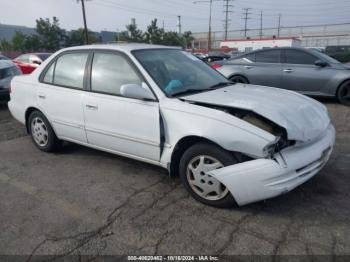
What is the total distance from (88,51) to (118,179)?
1722 millimetres

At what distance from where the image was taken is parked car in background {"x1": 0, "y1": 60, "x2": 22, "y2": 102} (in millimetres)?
7980

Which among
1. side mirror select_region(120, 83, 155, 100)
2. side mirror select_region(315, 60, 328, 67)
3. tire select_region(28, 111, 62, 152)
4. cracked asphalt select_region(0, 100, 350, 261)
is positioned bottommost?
cracked asphalt select_region(0, 100, 350, 261)

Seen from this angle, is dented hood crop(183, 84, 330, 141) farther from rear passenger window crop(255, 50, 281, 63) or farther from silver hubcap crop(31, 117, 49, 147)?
rear passenger window crop(255, 50, 281, 63)

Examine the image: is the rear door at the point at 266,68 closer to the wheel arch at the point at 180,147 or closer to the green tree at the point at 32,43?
the wheel arch at the point at 180,147

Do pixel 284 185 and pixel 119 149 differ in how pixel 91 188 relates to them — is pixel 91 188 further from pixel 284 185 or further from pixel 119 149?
pixel 284 185

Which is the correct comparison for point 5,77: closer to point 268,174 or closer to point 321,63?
point 268,174

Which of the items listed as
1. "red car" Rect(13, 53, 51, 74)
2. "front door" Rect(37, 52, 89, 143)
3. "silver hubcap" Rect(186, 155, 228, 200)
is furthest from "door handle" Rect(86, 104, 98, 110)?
"red car" Rect(13, 53, 51, 74)

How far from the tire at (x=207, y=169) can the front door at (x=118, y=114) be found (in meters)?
0.40

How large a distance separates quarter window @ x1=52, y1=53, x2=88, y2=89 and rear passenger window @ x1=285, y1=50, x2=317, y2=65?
5669 millimetres

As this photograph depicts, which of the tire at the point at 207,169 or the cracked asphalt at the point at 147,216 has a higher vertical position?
the tire at the point at 207,169

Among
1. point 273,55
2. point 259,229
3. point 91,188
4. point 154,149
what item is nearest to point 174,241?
point 259,229

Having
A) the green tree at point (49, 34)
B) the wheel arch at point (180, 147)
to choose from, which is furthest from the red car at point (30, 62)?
the green tree at point (49, 34)

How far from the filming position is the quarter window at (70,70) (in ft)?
13.2

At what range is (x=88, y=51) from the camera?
4.03 meters
